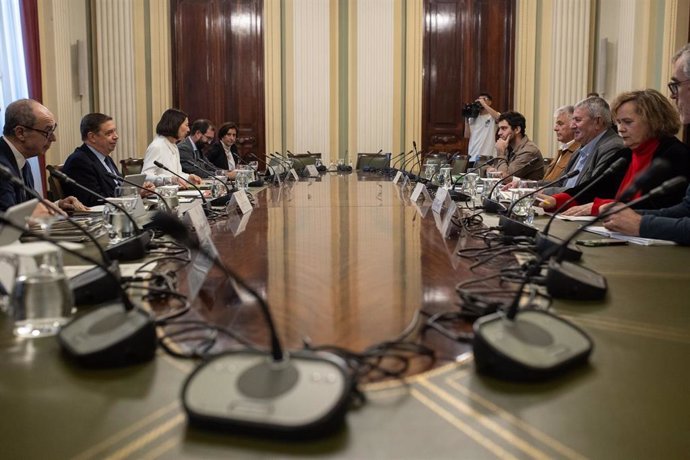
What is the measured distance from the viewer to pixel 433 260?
6.04 feet

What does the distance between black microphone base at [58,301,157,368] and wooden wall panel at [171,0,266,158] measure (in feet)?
25.0

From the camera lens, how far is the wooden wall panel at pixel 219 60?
27.7ft

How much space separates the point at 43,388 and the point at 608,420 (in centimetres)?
68

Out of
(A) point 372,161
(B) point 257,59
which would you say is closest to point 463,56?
(A) point 372,161

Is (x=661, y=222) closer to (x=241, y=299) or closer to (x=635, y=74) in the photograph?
(x=241, y=299)

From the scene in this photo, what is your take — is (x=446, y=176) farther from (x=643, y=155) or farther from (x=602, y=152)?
(x=643, y=155)

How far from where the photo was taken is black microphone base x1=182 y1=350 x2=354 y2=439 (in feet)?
2.48

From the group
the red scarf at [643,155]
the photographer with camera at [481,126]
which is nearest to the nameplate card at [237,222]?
the red scarf at [643,155]

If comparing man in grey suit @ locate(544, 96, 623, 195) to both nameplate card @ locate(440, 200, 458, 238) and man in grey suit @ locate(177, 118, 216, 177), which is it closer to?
nameplate card @ locate(440, 200, 458, 238)

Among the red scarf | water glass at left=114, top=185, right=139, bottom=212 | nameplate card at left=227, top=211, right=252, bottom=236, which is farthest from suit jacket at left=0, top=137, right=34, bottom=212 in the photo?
the red scarf

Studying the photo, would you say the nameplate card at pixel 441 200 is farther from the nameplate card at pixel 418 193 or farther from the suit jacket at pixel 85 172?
the suit jacket at pixel 85 172

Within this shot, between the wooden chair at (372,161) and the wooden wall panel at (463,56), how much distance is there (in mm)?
1019

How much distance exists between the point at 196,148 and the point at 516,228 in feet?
15.6

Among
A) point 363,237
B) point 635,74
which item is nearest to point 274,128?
point 635,74
